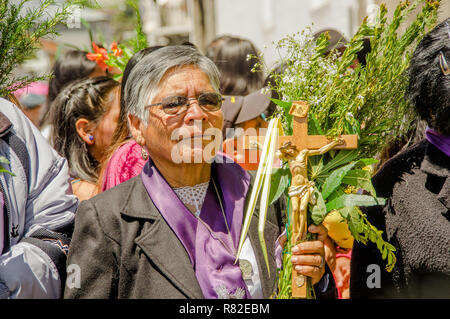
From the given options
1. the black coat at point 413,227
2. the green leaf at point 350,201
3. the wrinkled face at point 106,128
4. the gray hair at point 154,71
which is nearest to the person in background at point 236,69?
the wrinkled face at point 106,128

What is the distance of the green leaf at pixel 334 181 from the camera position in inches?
88.8

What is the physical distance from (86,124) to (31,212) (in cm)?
142

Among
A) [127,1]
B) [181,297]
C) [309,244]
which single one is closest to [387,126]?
[309,244]

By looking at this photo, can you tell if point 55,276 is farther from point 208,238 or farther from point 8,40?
point 8,40

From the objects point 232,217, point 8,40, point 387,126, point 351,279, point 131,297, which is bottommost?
point 351,279

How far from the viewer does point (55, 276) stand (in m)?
2.30

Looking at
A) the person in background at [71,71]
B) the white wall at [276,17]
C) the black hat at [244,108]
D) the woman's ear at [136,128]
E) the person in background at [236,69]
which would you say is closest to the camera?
the woman's ear at [136,128]

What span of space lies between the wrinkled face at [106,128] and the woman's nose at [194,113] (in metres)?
1.31

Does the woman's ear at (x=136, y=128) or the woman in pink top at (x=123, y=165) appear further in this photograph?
the woman in pink top at (x=123, y=165)

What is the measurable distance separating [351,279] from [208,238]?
29.1 inches

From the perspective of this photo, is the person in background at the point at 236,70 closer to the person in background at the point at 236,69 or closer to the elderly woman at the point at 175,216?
the person in background at the point at 236,69

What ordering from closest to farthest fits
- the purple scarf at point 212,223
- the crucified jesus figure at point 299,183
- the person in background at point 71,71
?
the crucified jesus figure at point 299,183, the purple scarf at point 212,223, the person in background at point 71,71

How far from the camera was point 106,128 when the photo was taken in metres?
3.66
